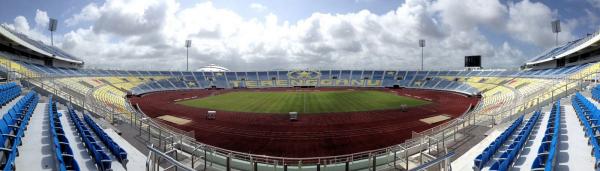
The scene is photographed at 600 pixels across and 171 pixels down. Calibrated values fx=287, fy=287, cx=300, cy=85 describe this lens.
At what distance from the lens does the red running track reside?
1716 centimetres

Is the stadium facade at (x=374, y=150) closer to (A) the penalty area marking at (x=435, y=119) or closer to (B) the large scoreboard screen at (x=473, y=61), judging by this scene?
(A) the penalty area marking at (x=435, y=119)

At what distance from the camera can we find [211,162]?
35.1 feet

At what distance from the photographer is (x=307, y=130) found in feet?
71.0

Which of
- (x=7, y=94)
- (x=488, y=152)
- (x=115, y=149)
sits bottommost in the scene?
(x=488, y=152)

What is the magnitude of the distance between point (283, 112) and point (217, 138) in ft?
38.7

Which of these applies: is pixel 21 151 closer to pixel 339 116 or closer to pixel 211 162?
pixel 211 162

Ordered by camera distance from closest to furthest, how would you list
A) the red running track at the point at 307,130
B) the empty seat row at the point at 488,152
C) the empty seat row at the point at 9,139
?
the empty seat row at the point at 9,139, the empty seat row at the point at 488,152, the red running track at the point at 307,130

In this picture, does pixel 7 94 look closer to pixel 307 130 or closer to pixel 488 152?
pixel 307 130

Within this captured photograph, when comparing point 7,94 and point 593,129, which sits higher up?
point 7,94

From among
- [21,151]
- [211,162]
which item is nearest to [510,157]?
[211,162]

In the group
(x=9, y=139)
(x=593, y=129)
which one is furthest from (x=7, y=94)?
(x=593, y=129)

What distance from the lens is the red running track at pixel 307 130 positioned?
56.3 feet

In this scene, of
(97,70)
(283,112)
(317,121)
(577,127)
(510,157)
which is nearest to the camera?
(510,157)

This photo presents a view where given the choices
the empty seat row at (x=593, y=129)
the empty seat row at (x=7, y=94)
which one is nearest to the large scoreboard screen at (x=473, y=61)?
the empty seat row at (x=593, y=129)
